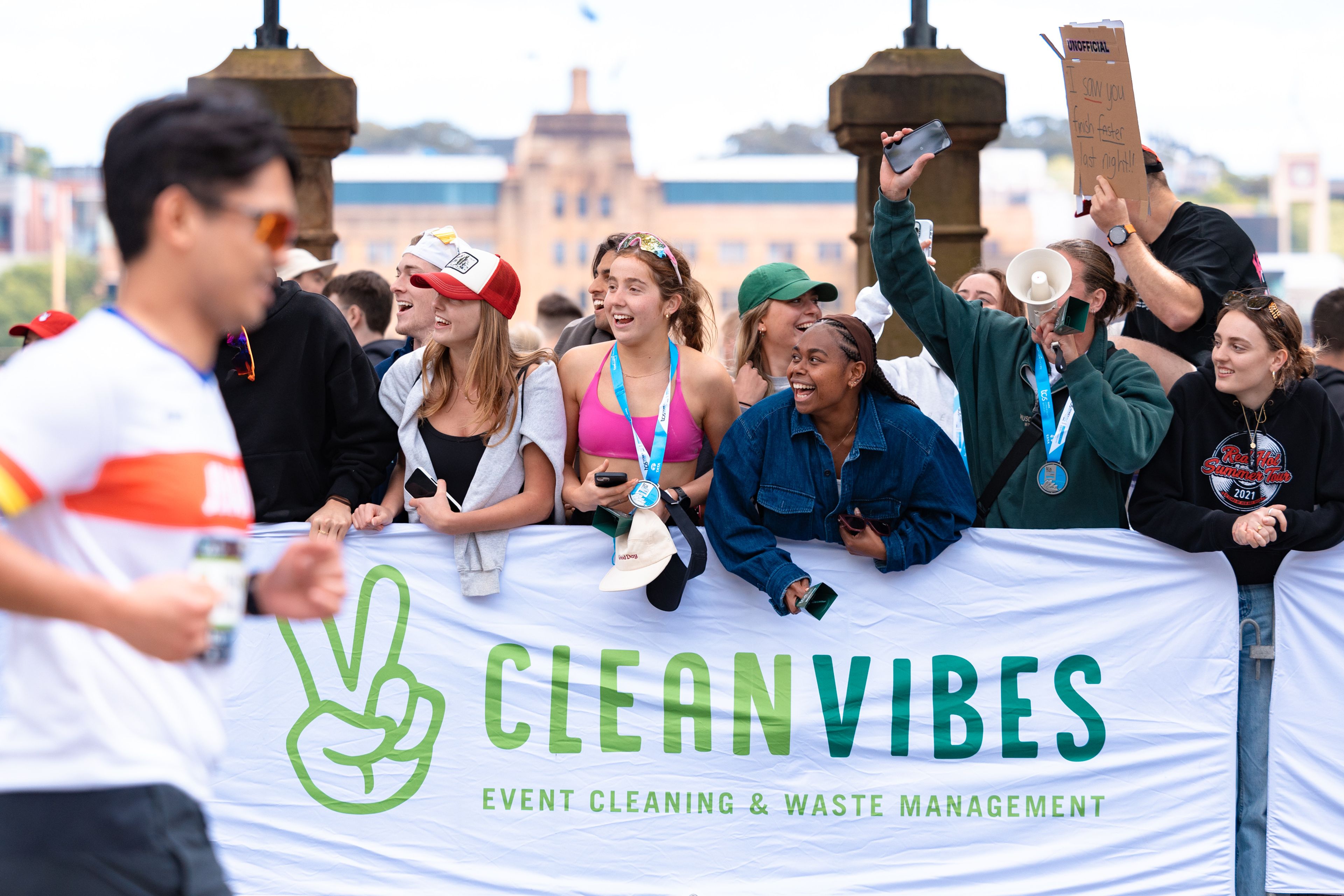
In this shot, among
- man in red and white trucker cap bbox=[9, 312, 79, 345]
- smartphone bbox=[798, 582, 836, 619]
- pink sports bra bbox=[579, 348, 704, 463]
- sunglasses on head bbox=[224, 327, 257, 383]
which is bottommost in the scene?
smartphone bbox=[798, 582, 836, 619]

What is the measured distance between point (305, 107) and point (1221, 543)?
4981mm

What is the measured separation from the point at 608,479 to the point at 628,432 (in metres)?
0.35

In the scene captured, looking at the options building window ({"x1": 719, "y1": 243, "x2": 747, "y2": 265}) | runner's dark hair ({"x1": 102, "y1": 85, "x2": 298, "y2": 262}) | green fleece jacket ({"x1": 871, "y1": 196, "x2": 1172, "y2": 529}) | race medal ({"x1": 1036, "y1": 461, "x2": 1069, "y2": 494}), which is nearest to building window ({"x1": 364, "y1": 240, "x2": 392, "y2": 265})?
building window ({"x1": 719, "y1": 243, "x2": 747, "y2": 265})

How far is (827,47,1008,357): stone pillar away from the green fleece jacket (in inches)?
110

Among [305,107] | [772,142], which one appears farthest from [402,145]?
[305,107]

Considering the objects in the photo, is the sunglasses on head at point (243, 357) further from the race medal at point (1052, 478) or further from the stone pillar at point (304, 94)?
the stone pillar at point (304, 94)

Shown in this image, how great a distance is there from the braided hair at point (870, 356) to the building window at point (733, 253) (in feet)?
326

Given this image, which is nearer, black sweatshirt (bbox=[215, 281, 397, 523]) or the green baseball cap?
black sweatshirt (bbox=[215, 281, 397, 523])

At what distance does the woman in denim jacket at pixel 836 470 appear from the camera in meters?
4.09

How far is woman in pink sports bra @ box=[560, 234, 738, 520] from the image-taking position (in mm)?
4355

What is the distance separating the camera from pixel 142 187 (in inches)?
70.0

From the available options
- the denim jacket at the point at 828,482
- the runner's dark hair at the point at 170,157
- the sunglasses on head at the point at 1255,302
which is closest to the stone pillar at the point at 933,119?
the sunglasses on head at the point at 1255,302

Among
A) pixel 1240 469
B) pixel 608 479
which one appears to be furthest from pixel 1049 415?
pixel 608 479

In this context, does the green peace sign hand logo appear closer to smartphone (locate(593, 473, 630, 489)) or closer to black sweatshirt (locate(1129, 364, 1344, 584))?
smartphone (locate(593, 473, 630, 489))
